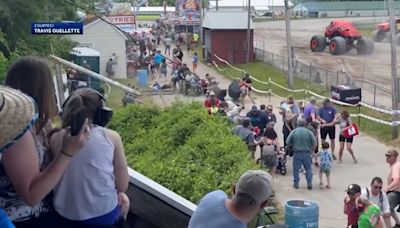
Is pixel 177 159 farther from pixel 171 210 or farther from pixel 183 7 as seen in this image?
pixel 183 7

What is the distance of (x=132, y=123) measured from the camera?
16203 mm

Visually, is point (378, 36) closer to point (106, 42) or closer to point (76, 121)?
point (106, 42)

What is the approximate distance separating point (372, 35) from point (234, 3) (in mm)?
22512

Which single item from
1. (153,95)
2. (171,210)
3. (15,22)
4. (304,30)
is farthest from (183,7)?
(171,210)

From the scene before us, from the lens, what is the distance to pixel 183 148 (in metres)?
11.8

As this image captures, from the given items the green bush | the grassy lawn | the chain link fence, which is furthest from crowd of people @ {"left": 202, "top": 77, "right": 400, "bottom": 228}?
the chain link fence

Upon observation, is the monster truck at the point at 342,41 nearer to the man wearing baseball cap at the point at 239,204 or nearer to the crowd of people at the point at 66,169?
the man wearing baseball cap at the point at 239,204

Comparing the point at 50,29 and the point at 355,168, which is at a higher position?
the point at 50,29

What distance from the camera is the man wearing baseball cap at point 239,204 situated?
3594 mm

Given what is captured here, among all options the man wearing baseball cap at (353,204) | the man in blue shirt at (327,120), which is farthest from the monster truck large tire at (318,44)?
the man wearing baseball cap at (353,204)

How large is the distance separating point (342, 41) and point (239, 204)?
137ft

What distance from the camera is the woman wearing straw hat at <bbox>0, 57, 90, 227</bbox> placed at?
2.62 metres

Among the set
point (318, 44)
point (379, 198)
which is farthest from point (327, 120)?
point (318, 44)

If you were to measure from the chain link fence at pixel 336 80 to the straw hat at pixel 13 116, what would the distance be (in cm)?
2421
